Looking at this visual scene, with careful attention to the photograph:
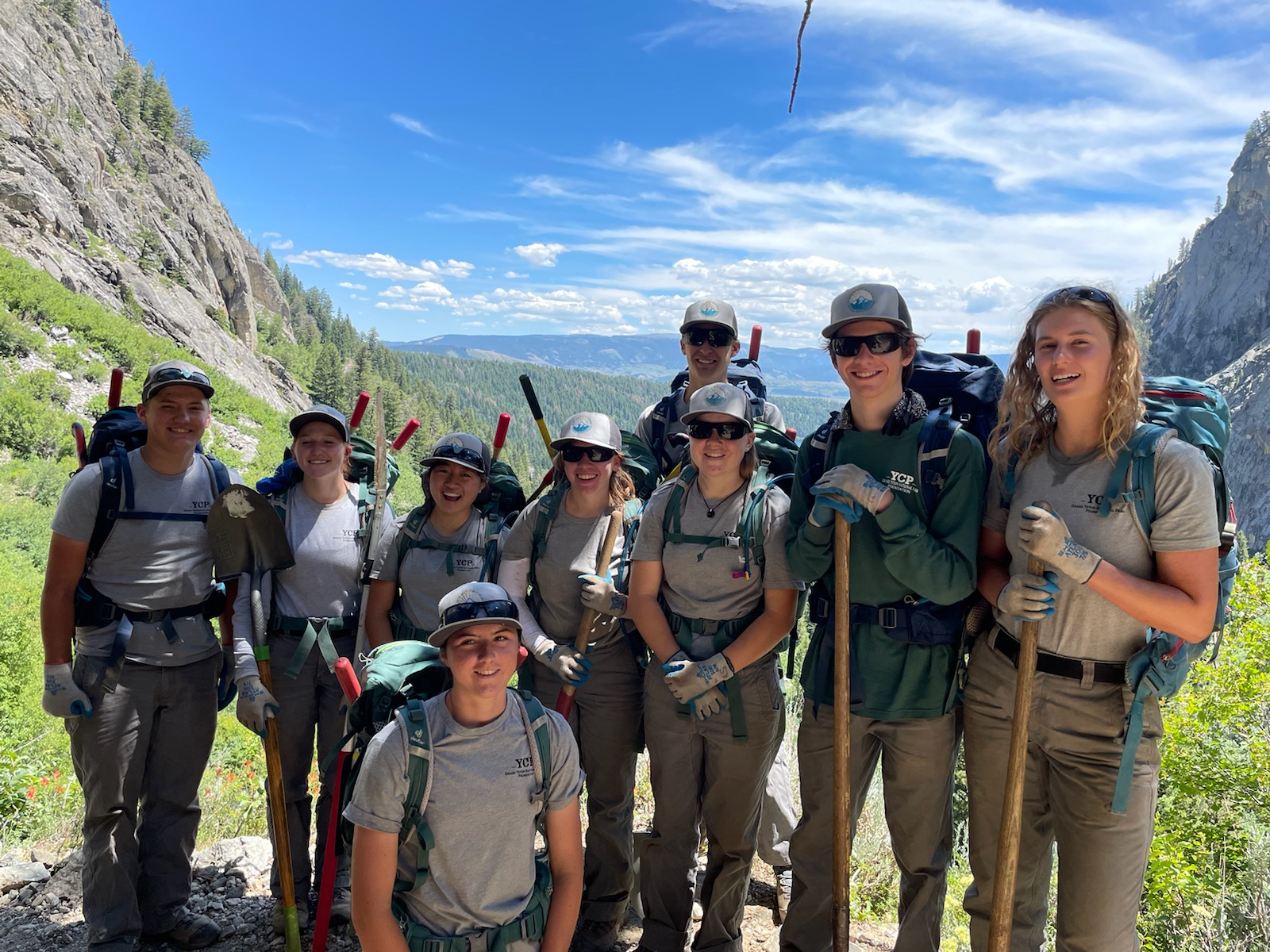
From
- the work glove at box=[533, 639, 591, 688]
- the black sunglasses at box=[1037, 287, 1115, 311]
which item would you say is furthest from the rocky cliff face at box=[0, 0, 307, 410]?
the black sunglasses at box=[1037, 287, 1115, 311]

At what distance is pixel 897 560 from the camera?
129 inches

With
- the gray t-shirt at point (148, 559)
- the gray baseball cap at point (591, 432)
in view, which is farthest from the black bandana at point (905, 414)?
the gray t-shirt at point (148, 559)

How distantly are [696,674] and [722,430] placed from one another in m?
1.14

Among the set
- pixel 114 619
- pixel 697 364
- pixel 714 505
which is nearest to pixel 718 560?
pixel 714 505

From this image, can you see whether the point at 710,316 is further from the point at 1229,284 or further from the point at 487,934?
the point at 1229,284

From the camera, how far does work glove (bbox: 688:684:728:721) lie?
3.84 m

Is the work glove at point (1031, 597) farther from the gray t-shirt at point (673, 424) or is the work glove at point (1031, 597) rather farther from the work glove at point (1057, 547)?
the gray t-shirt at point (673, 424)

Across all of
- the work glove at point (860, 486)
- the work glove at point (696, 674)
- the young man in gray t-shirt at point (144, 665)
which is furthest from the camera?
the young man in gray t-shirt at point (144, 665)

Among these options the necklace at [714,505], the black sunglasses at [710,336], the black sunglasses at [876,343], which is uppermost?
the black sunglasses at [710,336]

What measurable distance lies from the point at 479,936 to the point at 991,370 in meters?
3.12

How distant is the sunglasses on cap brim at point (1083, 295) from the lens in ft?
9.95

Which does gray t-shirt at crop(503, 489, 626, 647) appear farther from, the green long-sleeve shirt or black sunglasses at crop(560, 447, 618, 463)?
the green long-sleeve shirt

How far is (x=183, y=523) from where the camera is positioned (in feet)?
14.2

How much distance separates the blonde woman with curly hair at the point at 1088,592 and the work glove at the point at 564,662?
1.90 m
